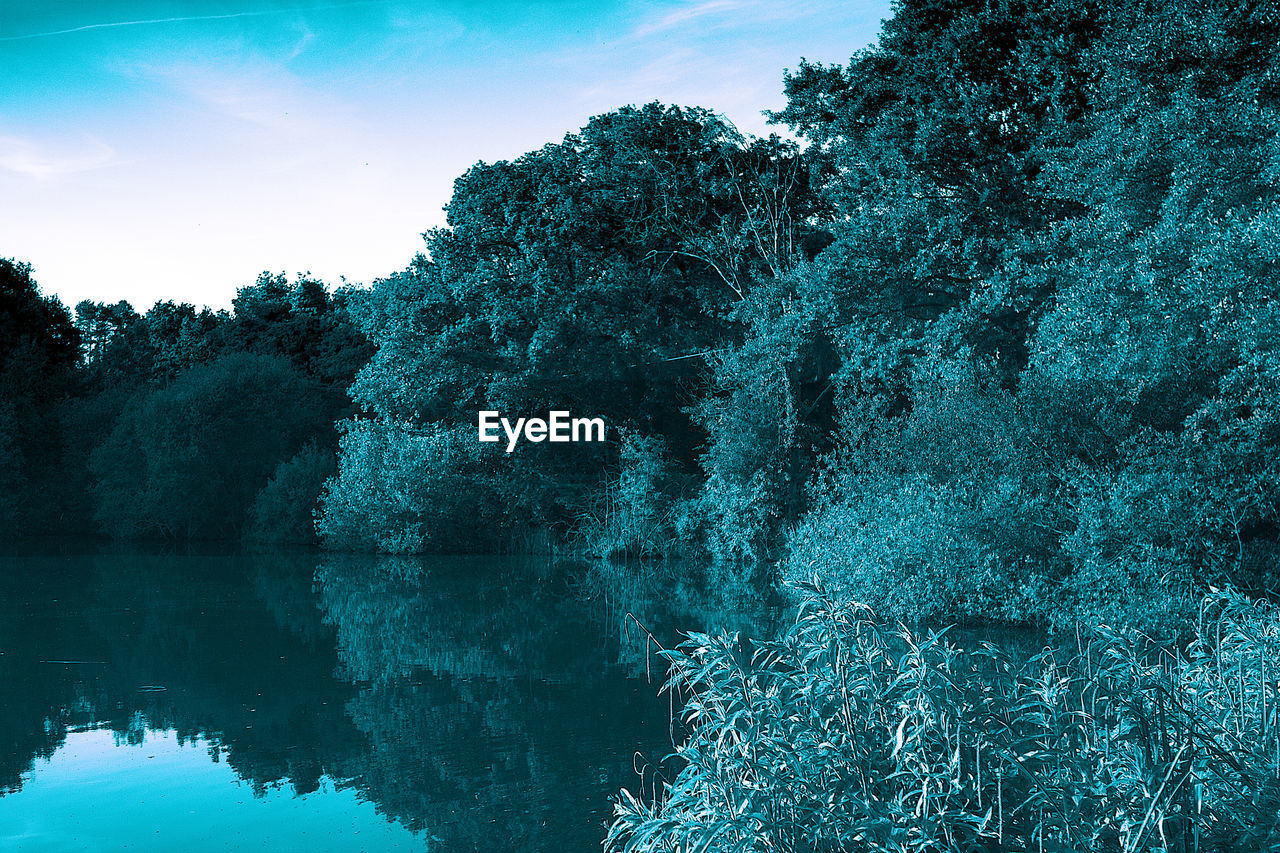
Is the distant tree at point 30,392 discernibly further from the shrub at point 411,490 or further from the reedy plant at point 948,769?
the reedy plant at point 948,769

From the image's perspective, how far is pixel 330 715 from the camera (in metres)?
10.1

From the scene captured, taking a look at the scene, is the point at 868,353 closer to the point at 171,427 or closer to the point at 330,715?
the point at 330,715

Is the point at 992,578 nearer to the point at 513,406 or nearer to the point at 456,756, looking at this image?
the point at 456,756

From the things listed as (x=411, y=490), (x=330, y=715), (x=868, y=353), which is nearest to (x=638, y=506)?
(x=411, y=490)

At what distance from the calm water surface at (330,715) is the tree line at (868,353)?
3.58m

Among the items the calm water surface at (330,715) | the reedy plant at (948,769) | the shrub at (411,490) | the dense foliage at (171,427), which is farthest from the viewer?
the dense foliage at (171,427)

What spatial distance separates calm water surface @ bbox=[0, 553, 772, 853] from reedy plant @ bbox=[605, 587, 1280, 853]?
7.75ft

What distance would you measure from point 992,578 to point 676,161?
43.4 ft

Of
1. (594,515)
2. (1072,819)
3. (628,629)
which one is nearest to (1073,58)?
(628,629)

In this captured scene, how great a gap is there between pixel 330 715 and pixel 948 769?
7.00 m

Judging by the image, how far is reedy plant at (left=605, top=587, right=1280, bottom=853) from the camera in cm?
413

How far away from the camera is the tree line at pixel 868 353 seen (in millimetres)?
12805

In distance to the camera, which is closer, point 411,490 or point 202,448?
point 411,490

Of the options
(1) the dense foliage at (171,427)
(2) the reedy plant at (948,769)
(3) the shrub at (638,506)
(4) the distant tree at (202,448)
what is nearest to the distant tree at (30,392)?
(1) the dense foliage at (171,427)
